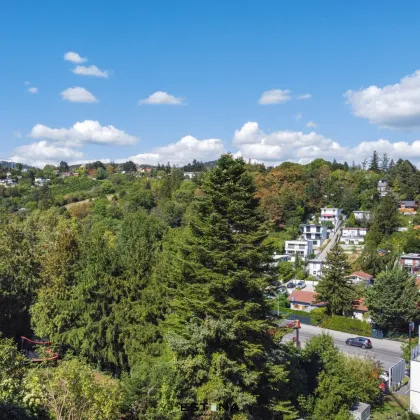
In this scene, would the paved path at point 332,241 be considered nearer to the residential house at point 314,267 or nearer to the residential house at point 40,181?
the residential house at point 314,267

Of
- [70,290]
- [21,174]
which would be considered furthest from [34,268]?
[21,174]

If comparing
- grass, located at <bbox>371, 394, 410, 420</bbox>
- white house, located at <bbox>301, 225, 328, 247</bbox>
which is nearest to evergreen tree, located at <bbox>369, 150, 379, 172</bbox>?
white house, located at <bbox>301, 225, 328, 247</bbox>

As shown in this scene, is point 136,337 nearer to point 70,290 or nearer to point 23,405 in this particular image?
point 70,290

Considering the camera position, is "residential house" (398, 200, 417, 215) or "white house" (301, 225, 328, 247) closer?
"white house" (301, 225, 328, 247)

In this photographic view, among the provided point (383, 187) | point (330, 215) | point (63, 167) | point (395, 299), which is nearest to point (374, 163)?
point (383, 187)

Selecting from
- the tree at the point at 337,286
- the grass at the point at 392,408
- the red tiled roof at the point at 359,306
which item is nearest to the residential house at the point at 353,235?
the red tiled roof at the point at 359,306

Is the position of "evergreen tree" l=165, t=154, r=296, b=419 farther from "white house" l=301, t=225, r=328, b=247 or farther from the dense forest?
"white house" l=301, t=225, r=328, b=247

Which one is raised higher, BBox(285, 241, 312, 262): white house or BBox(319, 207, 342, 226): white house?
BBox(319, 207, 342, 226): white house
